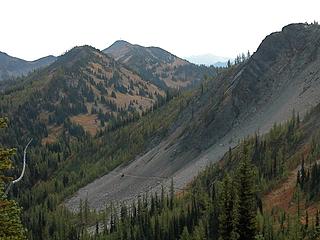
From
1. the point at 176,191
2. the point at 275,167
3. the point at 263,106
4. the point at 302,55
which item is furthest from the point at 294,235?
the point at 302,55

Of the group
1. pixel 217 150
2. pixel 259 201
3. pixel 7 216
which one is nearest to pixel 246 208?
pixel 7 216

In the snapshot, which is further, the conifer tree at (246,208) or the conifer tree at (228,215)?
the conifer tree at (228,215)

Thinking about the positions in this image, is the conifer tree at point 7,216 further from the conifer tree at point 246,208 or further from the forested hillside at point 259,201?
the forested hillside at point 259,201

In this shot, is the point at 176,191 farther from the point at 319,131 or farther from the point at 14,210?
the point at 14,210

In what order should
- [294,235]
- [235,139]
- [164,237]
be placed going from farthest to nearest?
1. [235,139]
2. [164,237]
3. [294,235]

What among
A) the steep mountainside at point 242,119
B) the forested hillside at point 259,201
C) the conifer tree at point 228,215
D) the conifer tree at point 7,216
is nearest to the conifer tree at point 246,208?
the conifer tree at point 228,215

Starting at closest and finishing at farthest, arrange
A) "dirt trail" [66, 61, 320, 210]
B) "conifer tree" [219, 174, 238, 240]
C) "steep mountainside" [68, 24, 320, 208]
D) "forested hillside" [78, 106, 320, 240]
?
"conifer tree" [219, 174, 238, 240]
"forested hillside" [78, 106, 320, 240]
"dirt trail" [66, 61, 320, 210]
"steep mountainside" [68, 24, 320, 208]

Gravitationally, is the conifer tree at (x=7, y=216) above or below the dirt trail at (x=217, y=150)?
above

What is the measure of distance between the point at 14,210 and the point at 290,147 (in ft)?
420

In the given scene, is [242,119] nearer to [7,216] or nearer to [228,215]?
[228,215]

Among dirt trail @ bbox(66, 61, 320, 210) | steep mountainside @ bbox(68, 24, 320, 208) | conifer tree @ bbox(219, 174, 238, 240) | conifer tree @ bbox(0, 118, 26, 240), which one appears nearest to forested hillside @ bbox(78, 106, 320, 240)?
dirt trail @ bbox(66, 61, 320, 210)

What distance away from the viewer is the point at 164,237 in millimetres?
125375

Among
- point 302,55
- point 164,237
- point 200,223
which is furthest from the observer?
point 302,55

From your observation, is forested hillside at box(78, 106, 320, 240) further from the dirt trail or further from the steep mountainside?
the steep mountainside
